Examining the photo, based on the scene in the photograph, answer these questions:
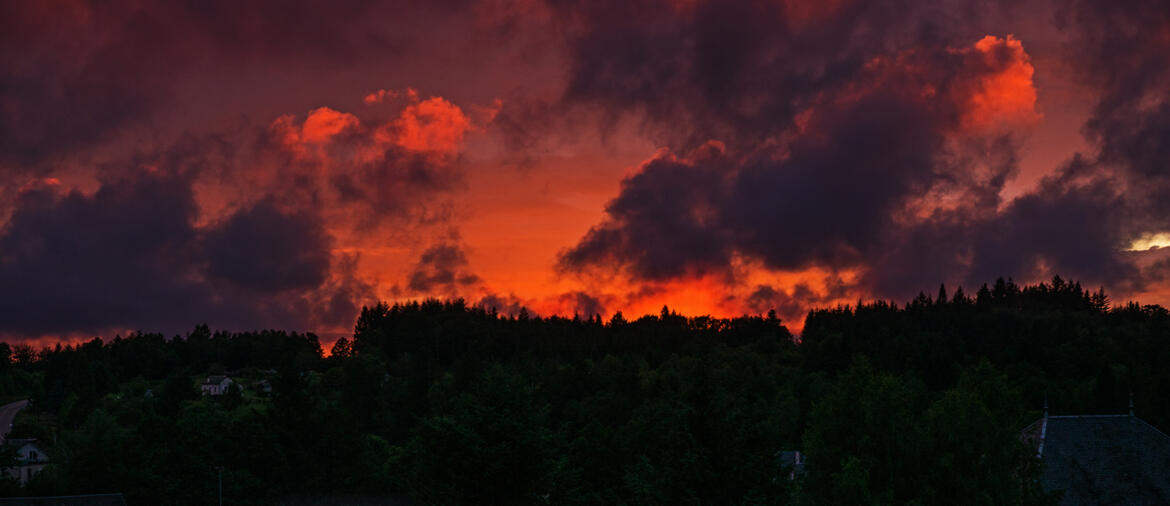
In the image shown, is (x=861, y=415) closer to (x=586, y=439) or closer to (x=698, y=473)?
(x=698, y=473)

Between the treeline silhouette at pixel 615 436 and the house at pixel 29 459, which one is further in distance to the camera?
the house at pixel 29 459

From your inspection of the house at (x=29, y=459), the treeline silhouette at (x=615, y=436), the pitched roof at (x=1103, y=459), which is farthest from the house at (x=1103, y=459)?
the house at (x=29, y=459)

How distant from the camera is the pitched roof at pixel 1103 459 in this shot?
206ft

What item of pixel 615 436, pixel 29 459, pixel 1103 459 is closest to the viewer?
pixel 1103 459

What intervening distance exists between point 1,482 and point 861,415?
324 ft

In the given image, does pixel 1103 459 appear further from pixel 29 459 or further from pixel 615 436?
pixel 29 459

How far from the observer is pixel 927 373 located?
194 metres

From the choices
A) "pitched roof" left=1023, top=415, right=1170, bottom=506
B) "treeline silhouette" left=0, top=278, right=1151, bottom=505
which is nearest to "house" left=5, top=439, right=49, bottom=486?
"treeline silhouette" left=0, top=278, right=1151, bottom=505

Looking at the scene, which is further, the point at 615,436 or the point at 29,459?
the point at 29,459

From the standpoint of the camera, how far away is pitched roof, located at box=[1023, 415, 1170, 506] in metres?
62.9

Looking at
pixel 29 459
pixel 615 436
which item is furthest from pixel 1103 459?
pixel 29 459

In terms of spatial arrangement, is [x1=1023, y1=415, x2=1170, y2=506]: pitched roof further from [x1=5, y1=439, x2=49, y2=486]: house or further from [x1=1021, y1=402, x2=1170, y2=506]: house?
[x1=5, y1=439, x2=49, y2=486]: house

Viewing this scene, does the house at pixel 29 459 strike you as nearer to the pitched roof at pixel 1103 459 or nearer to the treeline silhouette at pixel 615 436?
the treeline silhouette at pixel 615 436

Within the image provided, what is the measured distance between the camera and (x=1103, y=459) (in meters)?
65.1
